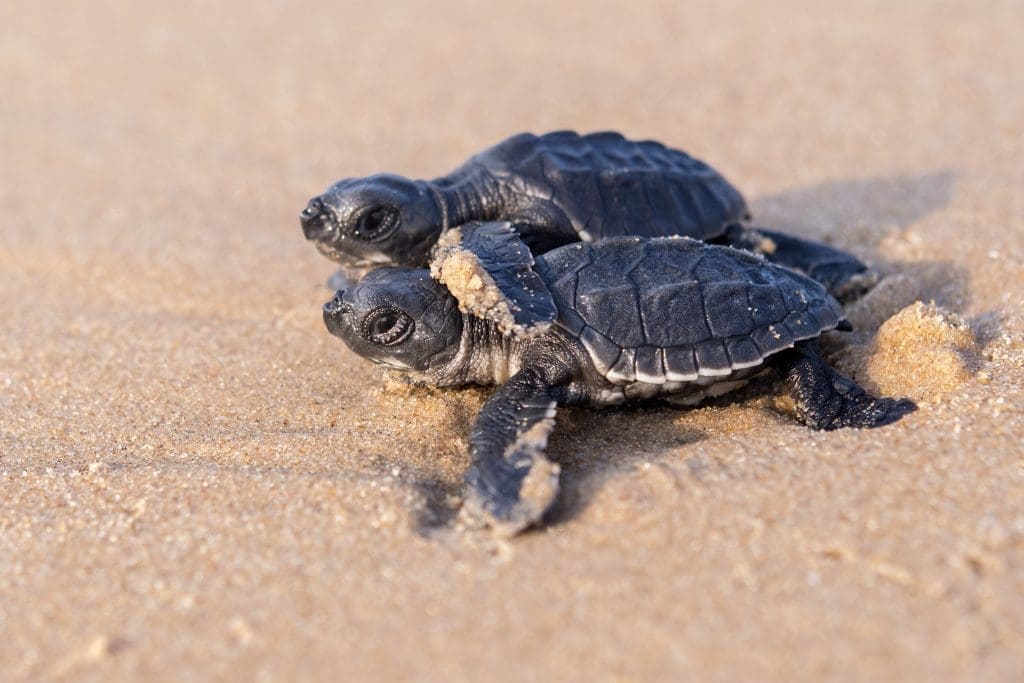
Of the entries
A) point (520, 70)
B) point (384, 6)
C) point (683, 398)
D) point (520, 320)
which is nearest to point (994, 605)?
point (683, 398)

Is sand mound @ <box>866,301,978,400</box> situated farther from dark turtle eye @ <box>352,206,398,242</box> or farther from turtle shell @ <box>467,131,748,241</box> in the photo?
dark turtle eye @ <box>352,206,398,242</box>

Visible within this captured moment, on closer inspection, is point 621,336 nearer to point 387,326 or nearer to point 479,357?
point 479,357

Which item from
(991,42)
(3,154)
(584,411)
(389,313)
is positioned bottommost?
(3,154)

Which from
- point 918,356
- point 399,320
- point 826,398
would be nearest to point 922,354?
point 918,356

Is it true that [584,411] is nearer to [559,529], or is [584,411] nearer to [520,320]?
[520,320]

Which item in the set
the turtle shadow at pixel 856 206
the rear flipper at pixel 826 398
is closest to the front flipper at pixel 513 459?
the rear flipper at pixel 826 398

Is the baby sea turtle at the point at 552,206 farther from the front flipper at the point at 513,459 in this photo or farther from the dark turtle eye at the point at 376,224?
the front flipper at the point at 513,459
